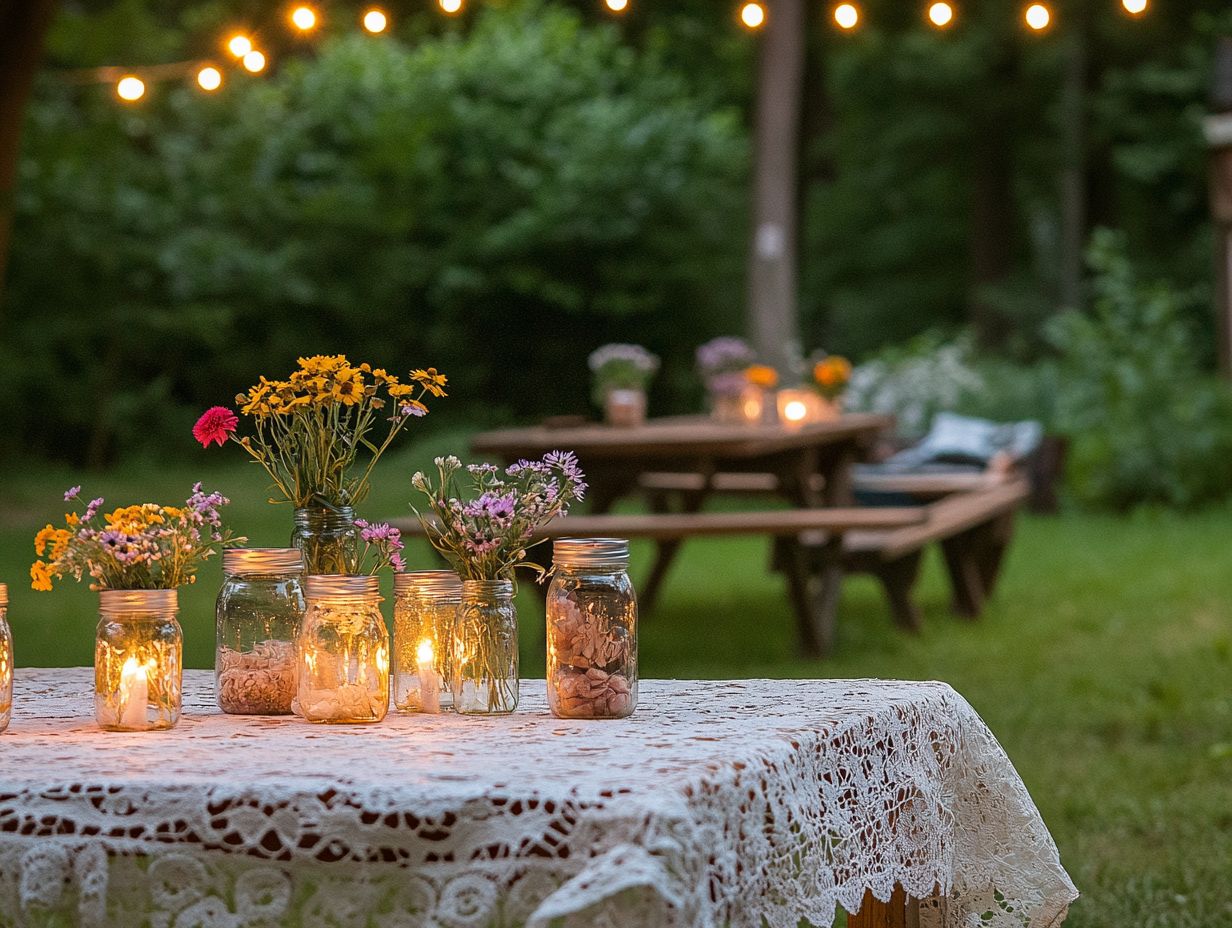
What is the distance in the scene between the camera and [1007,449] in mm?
12828

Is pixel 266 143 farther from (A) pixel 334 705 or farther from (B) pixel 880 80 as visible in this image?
(A) pixel 334 705

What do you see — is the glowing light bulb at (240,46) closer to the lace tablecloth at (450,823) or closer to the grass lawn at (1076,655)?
the grass lawn at (1076,655)

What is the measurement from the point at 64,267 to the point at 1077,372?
31.8 feet

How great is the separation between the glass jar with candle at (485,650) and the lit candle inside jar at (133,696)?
14.9 inches

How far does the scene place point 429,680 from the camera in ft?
7.12

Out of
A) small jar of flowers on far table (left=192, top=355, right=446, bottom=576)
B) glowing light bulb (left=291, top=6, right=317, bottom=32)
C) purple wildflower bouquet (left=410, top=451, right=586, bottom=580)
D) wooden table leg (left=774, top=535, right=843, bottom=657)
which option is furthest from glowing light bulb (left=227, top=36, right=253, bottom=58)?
purple wildflower bouquet (left=410, top=451, right=586, bottom=580)

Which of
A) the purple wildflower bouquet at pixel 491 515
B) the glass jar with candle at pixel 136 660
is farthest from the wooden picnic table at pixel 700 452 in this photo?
the glass jar with candle at pixel 136 660

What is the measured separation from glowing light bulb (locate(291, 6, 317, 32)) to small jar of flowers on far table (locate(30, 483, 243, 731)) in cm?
386

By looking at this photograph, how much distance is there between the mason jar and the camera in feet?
7.47

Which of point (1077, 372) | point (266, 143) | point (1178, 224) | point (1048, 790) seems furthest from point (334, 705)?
point (1178, 224)

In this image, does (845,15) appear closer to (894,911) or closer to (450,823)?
(894,911)

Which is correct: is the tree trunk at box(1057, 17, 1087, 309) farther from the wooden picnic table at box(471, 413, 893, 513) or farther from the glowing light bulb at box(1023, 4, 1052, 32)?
the glowing light bulb at box(1023, 4, 1052, 32)

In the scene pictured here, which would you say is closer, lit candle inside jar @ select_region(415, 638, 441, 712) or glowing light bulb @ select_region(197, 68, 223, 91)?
lit candle inside jar @ select_region(415, 638, 441, 712)

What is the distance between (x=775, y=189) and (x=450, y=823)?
14459 mm
